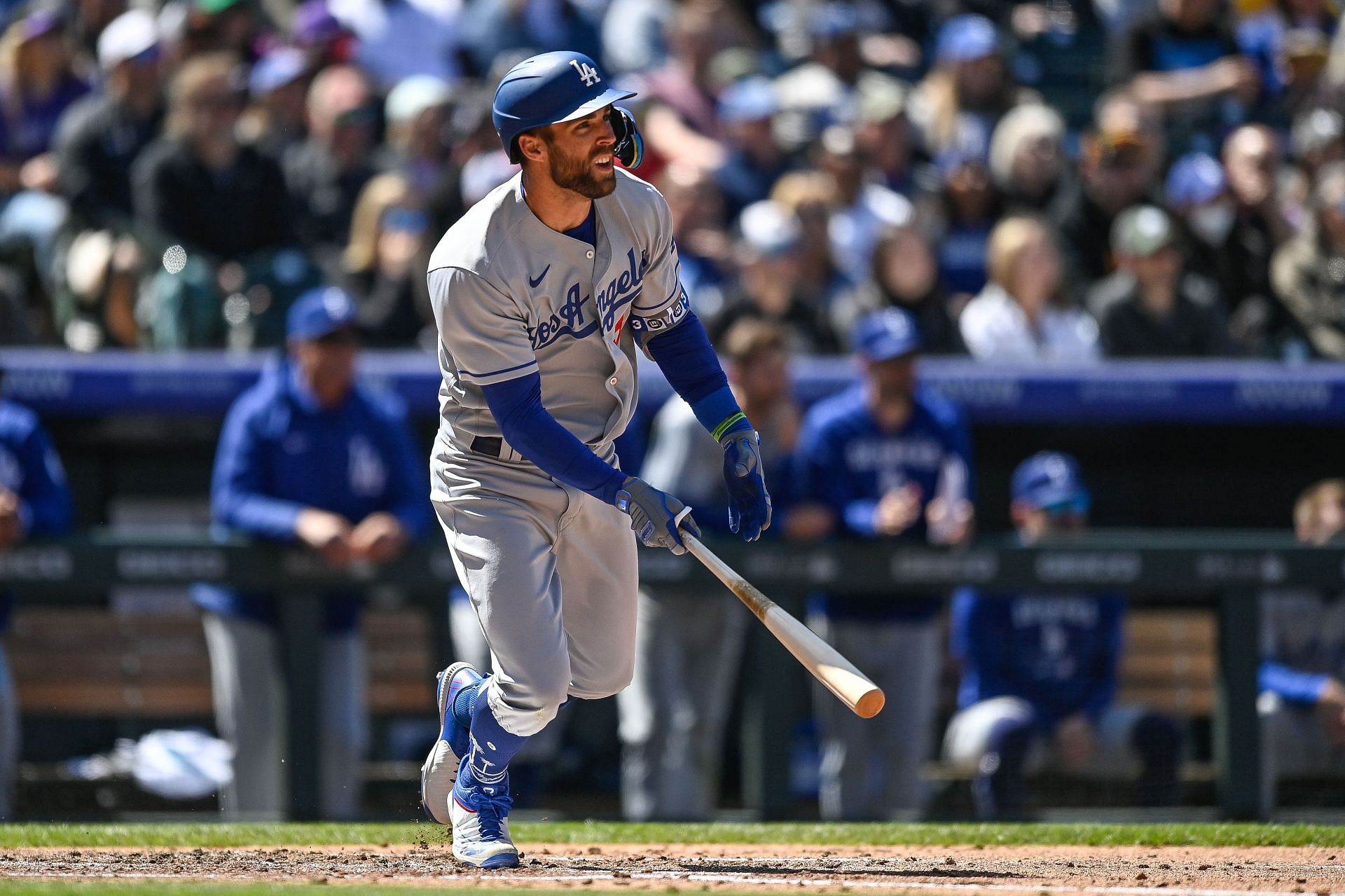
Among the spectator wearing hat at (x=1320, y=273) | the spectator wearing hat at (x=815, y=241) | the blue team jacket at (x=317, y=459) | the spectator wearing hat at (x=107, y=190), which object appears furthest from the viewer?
the spectator wearing hat at (x=1320, y=273)

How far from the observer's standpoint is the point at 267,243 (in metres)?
7.97

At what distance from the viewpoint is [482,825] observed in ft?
14.5

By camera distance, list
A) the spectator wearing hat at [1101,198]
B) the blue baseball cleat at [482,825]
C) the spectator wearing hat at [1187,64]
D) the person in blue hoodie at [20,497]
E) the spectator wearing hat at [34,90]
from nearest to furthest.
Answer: the blue baseball cleat at [482,825]
the person in blue hoodie at [20,497]
the spectator wearing hat at [1101,198]
the spectator wearing hat at [34,90]
the spectator wearing hat at [1187,64]

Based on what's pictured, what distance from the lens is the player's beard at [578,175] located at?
413 cm

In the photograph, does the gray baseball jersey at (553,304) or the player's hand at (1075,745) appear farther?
the player's hand at (1075,745)

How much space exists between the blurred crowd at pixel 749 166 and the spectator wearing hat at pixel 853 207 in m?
0.01

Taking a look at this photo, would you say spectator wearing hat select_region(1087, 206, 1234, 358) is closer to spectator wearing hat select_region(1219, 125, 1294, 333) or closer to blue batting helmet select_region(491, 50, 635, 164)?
spectator wearing hat select_region(1219, 125, 1294, 333)

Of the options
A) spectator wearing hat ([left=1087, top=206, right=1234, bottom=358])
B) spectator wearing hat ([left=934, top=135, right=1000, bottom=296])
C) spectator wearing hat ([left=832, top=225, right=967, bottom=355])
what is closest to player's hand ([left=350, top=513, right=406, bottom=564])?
spectator wearing hat ([left=832, top=225, right=967, bottom=355])

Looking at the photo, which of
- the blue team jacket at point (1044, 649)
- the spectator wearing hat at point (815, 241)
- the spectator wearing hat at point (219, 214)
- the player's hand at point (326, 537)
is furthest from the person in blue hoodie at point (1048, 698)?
the spectator wearing hat at point (219, 214)

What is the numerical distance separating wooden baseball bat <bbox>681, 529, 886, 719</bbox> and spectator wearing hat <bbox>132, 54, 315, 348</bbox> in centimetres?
376

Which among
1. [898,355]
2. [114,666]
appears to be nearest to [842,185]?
[898,355]

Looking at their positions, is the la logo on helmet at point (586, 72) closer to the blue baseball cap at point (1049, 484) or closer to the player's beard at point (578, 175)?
the player's beard at point (578, 175)

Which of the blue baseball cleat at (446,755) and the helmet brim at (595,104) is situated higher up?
the helmet brim at (595,104)

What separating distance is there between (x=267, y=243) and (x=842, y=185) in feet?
8.26
